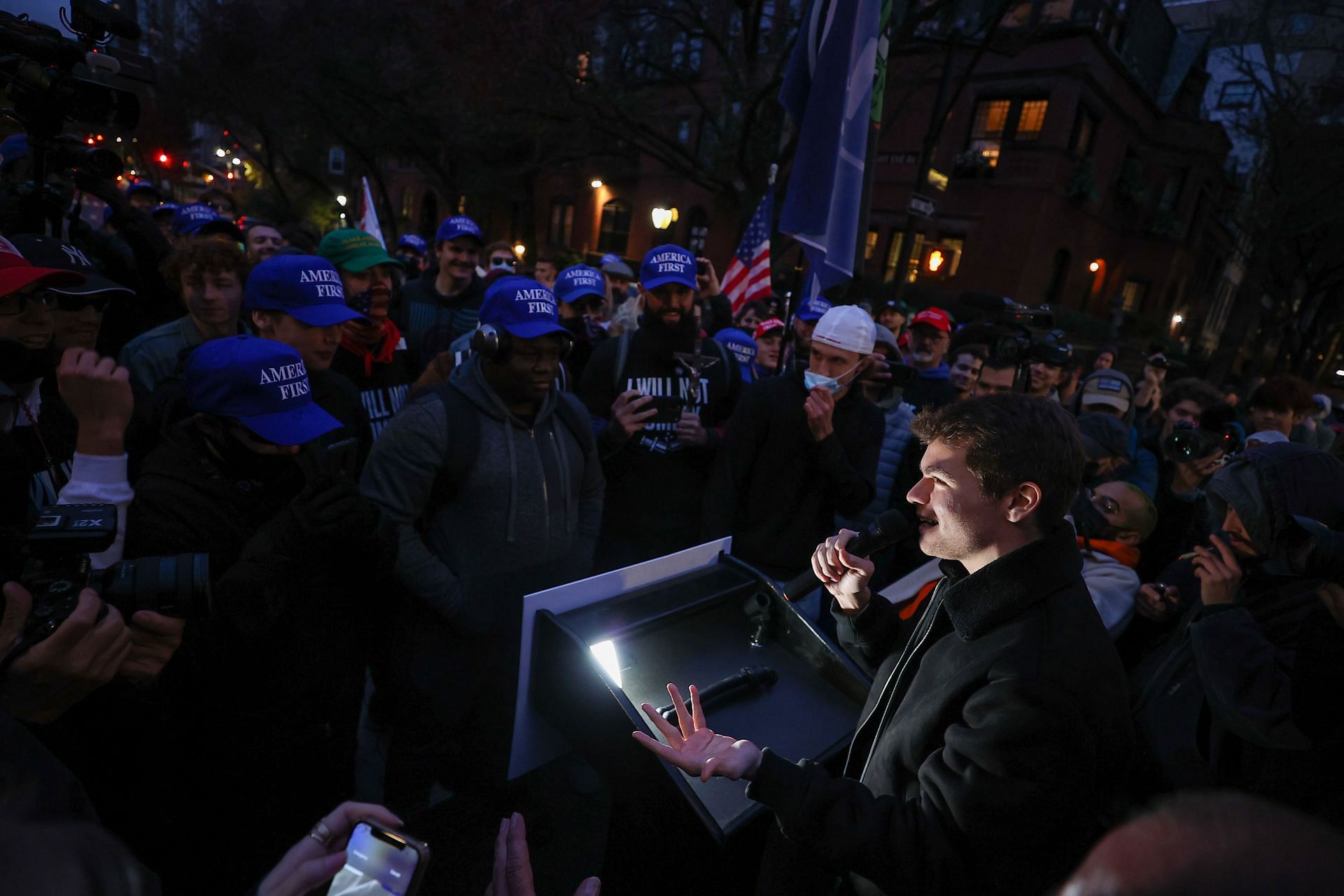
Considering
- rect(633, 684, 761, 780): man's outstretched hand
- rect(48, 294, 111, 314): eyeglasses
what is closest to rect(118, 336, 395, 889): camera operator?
rect(48, 294, 111, 314): eyeglasses

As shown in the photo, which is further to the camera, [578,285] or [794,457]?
[578,285]

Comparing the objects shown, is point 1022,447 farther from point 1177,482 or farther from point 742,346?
point 742,346

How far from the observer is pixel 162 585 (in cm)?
134

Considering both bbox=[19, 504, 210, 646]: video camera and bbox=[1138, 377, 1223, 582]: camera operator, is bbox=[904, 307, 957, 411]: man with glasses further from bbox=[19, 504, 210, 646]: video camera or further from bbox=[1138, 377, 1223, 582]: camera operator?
bbox=[19, 504, 210, 646]: video camera

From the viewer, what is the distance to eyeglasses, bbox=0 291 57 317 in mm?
2111

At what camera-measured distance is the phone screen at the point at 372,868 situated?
102 cm

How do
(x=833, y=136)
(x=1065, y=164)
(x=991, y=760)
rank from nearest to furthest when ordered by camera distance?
(x=991, y=760) < (x=833, y=136) < (x=1065, y=164)

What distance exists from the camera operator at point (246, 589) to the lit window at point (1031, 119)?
25419mm

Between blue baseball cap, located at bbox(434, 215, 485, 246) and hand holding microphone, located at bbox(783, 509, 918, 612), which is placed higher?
blue baseball cap, located at bbox(434, 215, 485, 246)

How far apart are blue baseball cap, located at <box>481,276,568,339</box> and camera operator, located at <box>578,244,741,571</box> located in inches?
35.7

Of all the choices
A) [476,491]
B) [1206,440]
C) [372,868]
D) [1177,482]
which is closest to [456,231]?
[476,491]

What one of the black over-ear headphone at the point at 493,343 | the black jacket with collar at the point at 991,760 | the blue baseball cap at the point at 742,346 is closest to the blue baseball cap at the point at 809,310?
the blue baseball cap at the point at 742,346

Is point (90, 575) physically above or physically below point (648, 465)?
above

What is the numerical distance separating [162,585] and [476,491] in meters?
1.21
